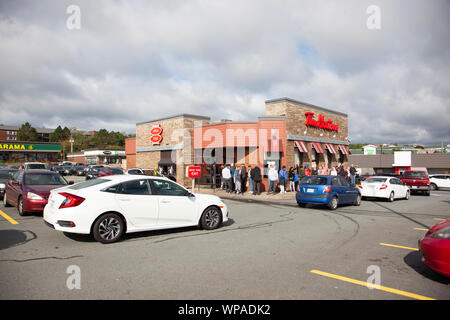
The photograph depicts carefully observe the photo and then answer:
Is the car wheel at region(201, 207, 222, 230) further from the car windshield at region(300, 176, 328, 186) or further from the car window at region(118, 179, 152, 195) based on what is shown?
the car windshield at region(300, 176, 328, 186)

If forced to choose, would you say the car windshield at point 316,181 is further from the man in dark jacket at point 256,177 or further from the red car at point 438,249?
the red car at point 438,249

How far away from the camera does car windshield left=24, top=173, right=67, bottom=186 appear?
35.1 feet

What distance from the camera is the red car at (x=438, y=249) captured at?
14.4 feet

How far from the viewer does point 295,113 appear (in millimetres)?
22875

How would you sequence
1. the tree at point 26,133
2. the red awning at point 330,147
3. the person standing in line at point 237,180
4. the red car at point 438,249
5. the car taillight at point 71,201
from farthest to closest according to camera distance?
the tree at point 26,133 → the red awning at point 330,147 → the person standing in line at point 237,180 → the car taillight at point 71,201 → the red car at point 438,249

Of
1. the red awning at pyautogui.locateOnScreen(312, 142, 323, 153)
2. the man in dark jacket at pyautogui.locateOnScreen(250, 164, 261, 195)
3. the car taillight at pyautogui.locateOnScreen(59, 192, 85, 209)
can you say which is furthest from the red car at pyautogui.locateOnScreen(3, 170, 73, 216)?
the red awning at pyautogui.locateOnScreen(312, 142, 323, 153)

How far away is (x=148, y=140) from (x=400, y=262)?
2760 centimetres

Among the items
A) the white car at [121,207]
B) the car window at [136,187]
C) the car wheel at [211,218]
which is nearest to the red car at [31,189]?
the white car at [121,207]

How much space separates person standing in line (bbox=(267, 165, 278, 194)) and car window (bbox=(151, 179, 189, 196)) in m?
11.7

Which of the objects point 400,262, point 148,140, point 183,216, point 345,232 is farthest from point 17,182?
point 148,140

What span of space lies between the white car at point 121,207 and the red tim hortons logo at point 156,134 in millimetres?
21776
